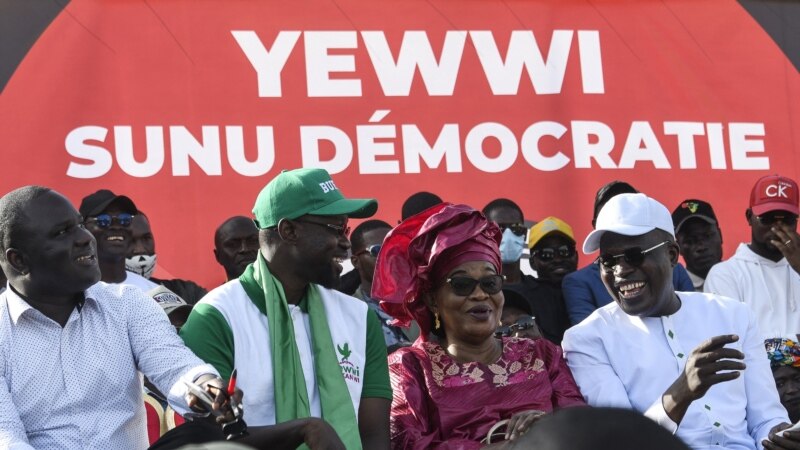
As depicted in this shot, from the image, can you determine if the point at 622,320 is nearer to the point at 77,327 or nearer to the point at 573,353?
the point at 573,353

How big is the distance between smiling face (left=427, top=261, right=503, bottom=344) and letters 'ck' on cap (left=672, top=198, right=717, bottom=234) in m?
2.80

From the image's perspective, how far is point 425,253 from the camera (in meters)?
4.90

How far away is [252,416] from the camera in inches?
174

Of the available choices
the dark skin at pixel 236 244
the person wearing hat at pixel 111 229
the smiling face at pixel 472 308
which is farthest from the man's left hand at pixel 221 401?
the dark skin at pixel 236 244

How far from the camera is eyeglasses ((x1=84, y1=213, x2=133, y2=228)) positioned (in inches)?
262

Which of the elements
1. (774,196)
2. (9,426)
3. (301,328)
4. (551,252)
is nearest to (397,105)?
(551,252)

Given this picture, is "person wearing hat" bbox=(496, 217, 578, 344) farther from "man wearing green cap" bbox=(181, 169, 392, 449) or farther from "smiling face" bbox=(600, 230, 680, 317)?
"man wearing green cap" bbox=(181, 169, 392, 449)

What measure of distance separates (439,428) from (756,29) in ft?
15.3

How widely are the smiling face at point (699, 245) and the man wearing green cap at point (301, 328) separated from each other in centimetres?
311

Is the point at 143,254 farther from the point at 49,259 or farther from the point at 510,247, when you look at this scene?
the point at 49,259

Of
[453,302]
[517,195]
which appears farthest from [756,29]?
[453,302]

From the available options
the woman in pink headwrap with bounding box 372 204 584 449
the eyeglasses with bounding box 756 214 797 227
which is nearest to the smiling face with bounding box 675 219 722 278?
the eyeglasses with bounding box 756 214 797 227

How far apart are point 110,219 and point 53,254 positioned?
2686 millimetres

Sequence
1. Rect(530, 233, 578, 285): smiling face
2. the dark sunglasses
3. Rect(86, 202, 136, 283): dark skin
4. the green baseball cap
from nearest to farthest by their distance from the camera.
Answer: the green baseball cap, the dark sunglasses, Rect(86, 202, 136, 283): dark skin, Rect(530, 233, 578, 285): smiling face
